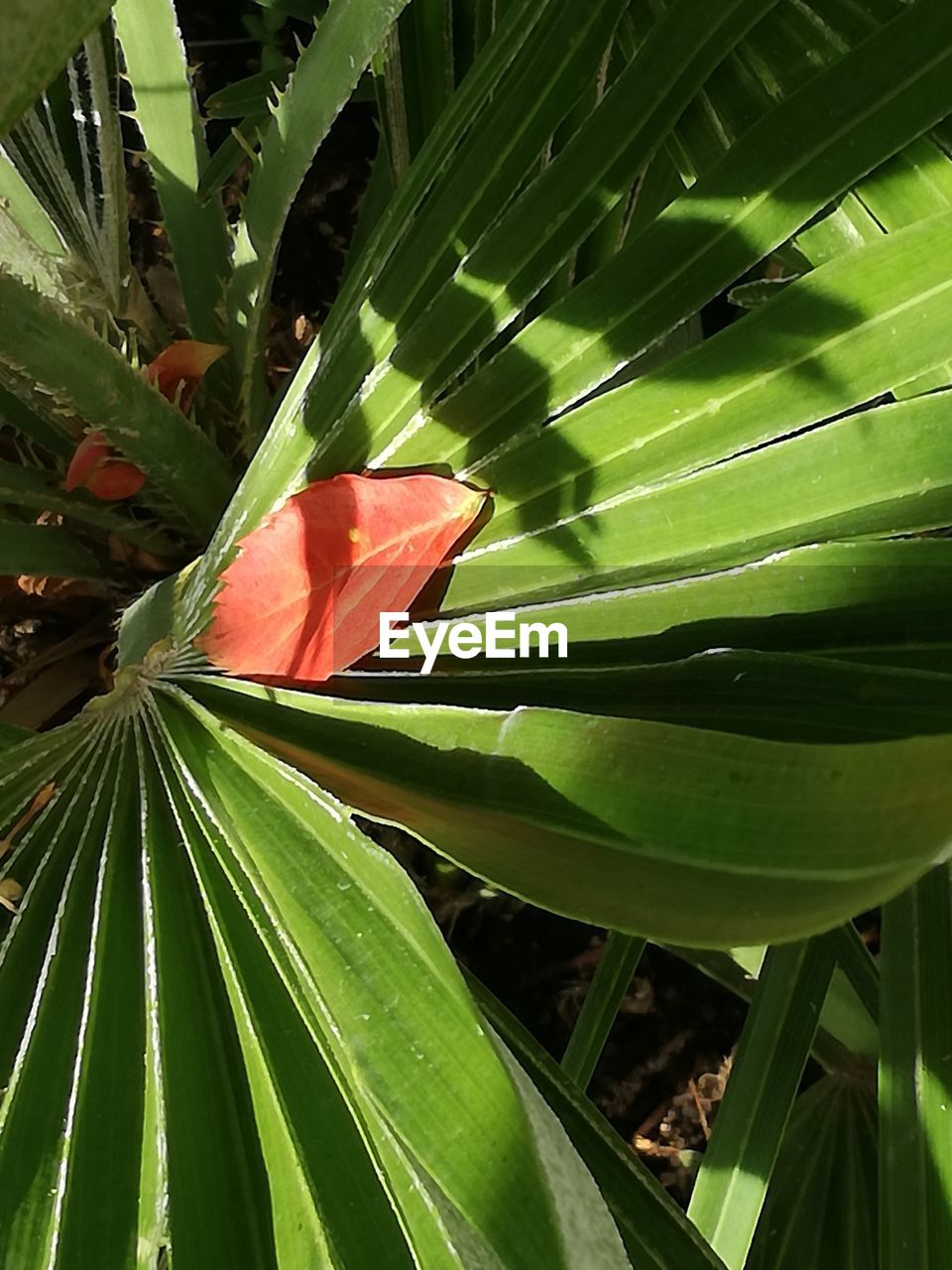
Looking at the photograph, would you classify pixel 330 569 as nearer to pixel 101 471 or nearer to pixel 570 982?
pixel 101 471

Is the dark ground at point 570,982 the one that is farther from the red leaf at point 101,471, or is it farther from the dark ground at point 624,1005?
the red leaf at point 101,471

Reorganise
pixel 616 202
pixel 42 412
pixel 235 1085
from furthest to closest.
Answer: pixel 42 412 < pixel 616 202 < pixel 235 1085

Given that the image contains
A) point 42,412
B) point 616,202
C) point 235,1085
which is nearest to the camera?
point 235,1085

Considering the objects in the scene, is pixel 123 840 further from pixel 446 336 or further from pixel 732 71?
pixel 732 71

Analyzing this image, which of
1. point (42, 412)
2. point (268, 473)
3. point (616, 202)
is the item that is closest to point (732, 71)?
point (616, 202)

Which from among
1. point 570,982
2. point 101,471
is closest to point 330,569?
point 101,471

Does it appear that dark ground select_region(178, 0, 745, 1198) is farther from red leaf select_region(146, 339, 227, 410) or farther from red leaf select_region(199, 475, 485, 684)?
red leaf select_region(199, 475, 485, 684)

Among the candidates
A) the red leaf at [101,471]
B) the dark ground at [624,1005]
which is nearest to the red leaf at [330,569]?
the red leaf at [101,471]
